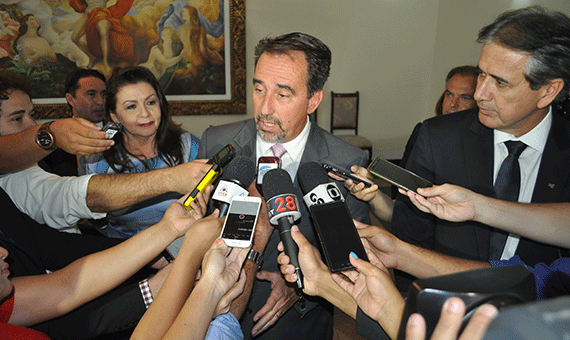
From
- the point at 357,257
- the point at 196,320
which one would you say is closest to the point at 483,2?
the point at 357,257

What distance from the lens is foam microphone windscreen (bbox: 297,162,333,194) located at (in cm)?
129

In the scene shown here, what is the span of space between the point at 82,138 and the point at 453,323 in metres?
1.81

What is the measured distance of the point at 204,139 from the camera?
197 centimetres

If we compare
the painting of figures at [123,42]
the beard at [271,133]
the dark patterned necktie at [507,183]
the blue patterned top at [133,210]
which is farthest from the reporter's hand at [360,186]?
the painting of figures at [123,42]

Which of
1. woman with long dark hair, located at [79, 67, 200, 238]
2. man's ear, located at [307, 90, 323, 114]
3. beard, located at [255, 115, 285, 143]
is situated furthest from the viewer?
woman with long dark hair, located at [79, 67, 200, 238]

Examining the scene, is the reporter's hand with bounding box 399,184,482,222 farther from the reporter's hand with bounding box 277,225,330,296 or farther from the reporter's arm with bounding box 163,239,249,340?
the reporter's arm with bounding box 163,239,249,340

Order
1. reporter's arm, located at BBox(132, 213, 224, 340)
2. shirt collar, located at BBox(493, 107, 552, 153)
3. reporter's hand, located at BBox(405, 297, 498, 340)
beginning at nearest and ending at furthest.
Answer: reporter's hand, located at BBox(405, 297, 498, 340) → reporter's arm, located at BBox(132, 213, 224, 340) → shirt collar, located at BBox(493, 107, 552, 153)

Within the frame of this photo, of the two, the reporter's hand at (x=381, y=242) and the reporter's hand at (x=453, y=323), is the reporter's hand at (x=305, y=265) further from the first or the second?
the reporter's hand at (x=453, y=323)

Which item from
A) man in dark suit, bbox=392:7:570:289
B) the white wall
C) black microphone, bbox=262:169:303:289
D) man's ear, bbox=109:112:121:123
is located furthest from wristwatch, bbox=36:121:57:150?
the white wall

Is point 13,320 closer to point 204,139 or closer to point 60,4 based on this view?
point 204,139

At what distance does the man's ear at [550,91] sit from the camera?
59.5 inches

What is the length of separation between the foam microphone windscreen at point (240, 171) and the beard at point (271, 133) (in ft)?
1.27

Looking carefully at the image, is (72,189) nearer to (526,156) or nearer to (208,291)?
(208,291)

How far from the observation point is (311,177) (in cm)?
133
